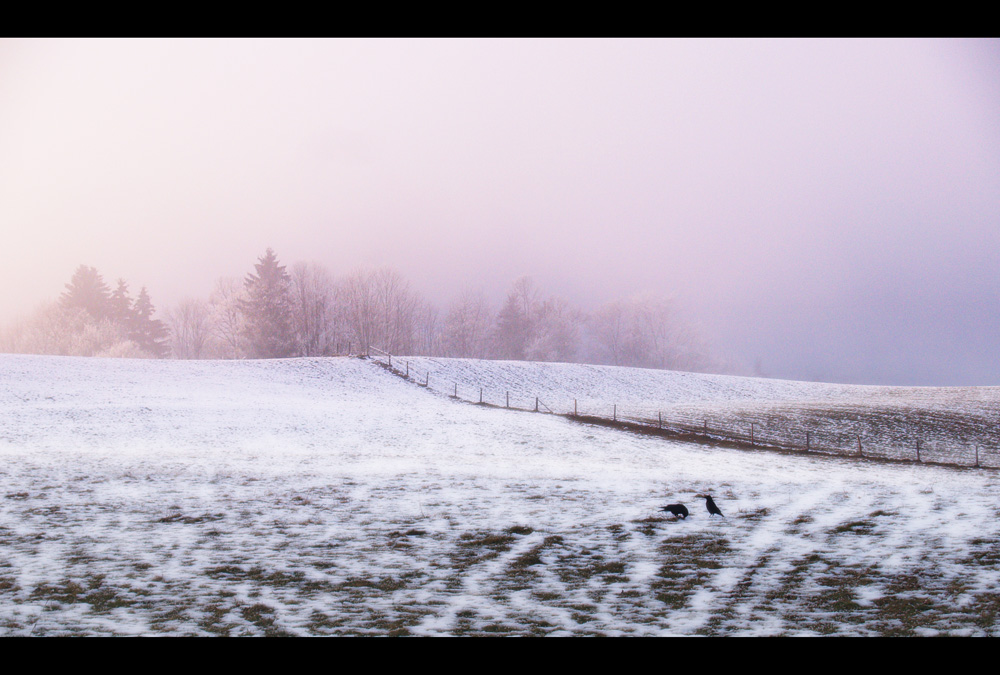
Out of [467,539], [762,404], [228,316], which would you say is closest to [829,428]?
[762,404]

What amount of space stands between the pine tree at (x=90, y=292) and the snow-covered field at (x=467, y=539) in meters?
83.4

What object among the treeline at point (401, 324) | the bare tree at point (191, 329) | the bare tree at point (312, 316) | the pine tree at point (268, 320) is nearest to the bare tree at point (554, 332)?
the treeline at point (401, 324)

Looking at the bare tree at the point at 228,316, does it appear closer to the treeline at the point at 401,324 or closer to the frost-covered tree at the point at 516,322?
the treeline at the point at 401,324

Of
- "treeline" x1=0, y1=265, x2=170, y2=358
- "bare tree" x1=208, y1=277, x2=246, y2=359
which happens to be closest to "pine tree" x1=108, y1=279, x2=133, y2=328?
"treeline" x1=0, y1=265, x2=170, y2=358

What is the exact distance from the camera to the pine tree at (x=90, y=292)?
318 feet

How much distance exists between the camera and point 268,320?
7794cm

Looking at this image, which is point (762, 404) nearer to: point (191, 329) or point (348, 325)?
point (348, 325)

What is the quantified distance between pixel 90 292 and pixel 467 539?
107236mm

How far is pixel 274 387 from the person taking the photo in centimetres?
4500
